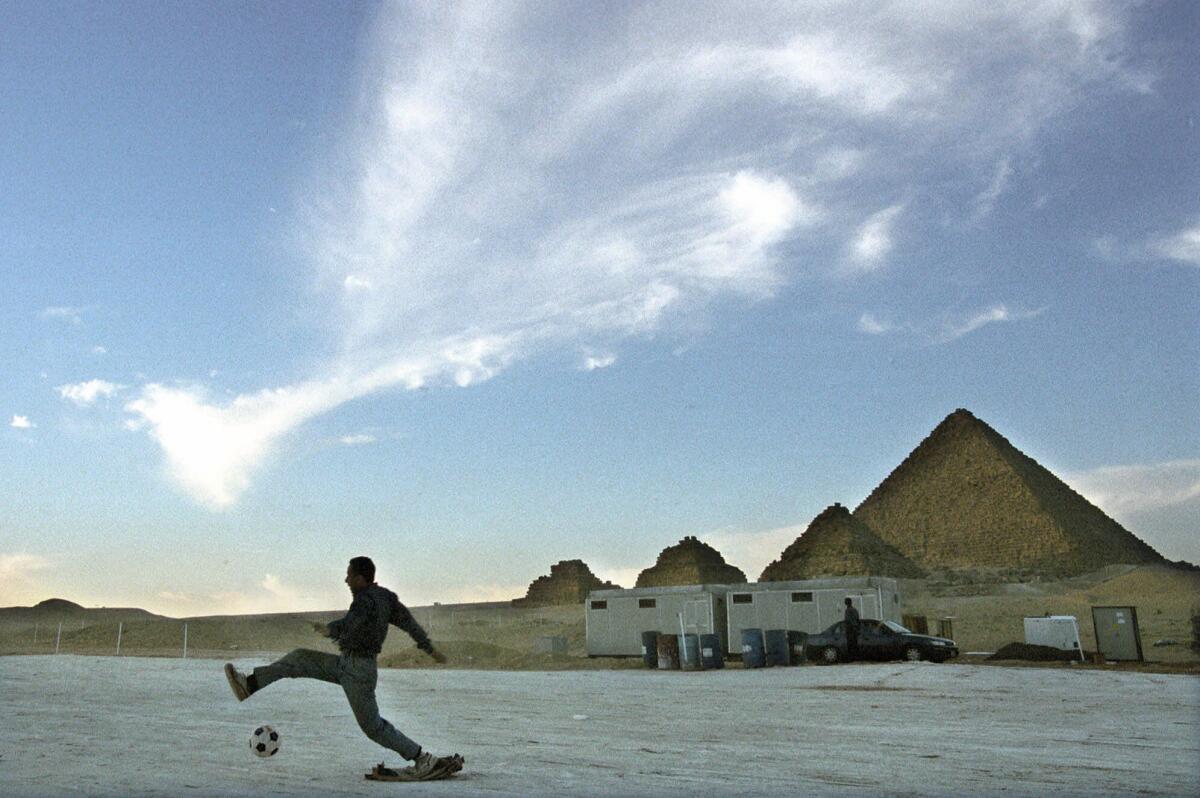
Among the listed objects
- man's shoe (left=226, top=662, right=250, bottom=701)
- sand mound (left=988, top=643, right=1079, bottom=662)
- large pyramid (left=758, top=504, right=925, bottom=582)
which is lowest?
sand mound (left=988, top=643, right=1079, bottom=662)

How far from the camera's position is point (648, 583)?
630 ft

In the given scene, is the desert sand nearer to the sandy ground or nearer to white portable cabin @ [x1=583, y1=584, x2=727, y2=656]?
white portable cabin @ [x1=583, y1=584, x2=727, y2=656]

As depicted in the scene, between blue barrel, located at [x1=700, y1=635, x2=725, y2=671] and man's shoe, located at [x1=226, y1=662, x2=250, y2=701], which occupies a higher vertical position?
man's shoe, located at [x1=226, y1=662, x2=250, y2=701]

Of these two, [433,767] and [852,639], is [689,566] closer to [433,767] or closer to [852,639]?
[852,639]

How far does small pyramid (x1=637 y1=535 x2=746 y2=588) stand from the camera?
189 meters

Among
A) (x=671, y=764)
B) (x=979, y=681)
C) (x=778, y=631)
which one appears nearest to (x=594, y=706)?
(x=671, y=764)

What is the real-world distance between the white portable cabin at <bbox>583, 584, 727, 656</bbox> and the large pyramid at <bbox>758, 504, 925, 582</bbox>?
12237 centimetres

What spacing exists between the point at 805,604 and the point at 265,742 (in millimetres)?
28549

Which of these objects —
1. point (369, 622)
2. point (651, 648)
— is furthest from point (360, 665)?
point (651, 648)

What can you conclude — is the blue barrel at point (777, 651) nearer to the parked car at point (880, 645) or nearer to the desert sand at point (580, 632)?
the parked car at point (880, 645)

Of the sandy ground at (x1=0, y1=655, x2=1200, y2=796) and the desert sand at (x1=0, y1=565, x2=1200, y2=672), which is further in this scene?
the desert sand at (x1=0, y1=565, x2=1200, y2=672)

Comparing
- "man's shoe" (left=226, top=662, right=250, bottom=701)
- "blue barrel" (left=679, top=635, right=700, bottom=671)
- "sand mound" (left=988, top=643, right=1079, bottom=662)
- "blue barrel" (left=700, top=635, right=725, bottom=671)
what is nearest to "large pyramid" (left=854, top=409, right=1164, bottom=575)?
"sand mound" (left=988, top=643, right=1079, bottom=662)

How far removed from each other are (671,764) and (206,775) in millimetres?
3781

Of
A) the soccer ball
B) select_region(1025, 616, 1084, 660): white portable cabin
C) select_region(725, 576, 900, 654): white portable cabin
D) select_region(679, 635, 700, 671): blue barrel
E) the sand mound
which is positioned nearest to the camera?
the soccer ball
